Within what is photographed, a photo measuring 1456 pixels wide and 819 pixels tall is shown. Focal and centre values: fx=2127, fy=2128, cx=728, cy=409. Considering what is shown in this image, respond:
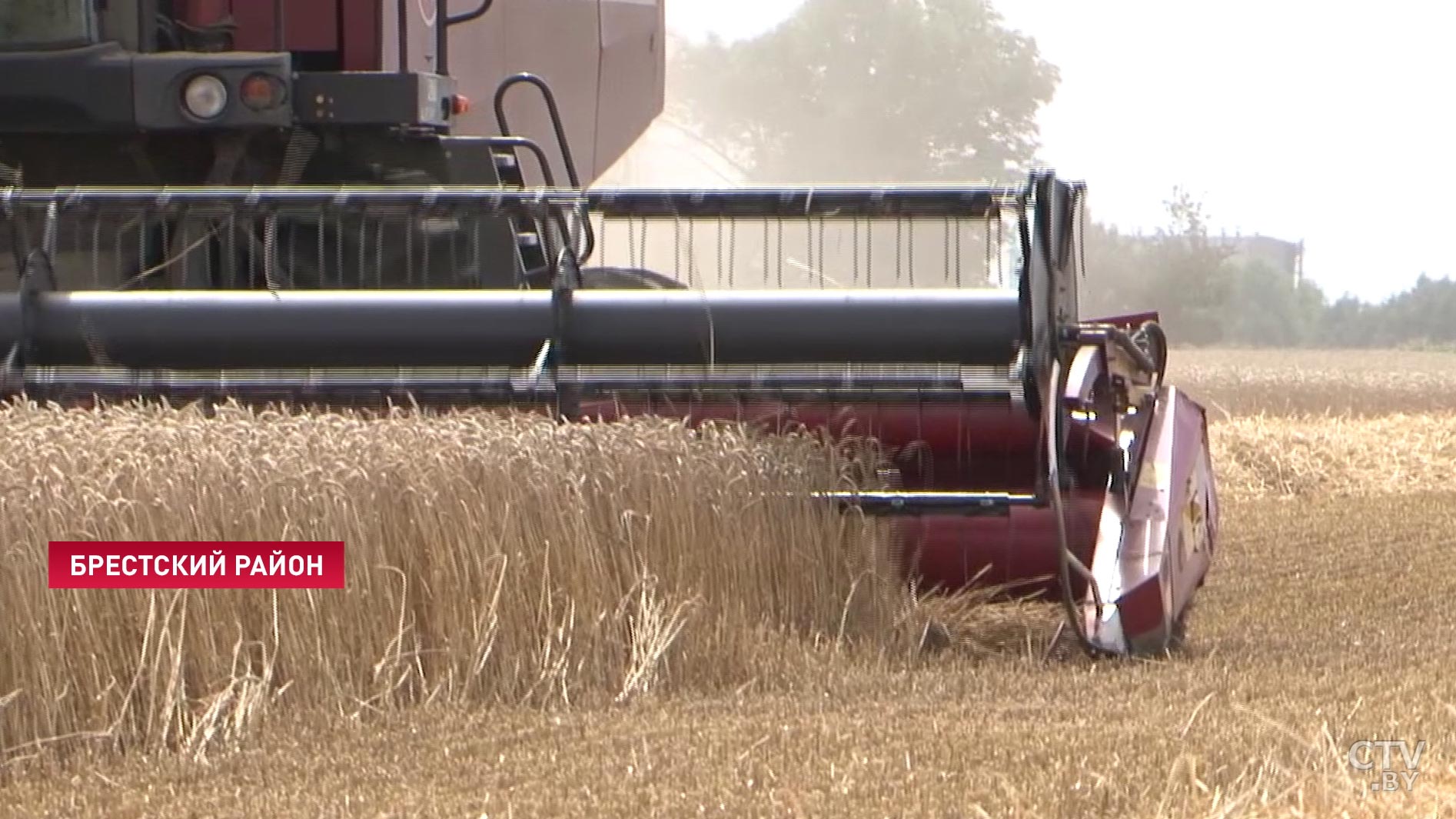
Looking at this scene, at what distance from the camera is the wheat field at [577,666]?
334cm

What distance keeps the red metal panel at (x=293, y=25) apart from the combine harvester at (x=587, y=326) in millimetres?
60

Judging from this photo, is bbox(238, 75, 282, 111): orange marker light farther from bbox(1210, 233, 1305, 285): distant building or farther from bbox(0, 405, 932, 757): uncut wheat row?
bbox(1210, 233, 1305, 285): distant building

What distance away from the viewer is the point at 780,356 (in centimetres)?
470

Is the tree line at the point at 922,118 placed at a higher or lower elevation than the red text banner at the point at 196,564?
higher

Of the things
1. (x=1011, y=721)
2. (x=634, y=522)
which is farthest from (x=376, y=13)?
(x=1011, y=721)

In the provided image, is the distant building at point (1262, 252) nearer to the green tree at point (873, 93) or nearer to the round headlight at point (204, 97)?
the green tree at point (873, 93)

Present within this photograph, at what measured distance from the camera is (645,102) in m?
8.60

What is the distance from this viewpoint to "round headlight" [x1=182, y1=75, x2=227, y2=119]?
5219 mm

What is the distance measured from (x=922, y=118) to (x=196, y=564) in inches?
1944

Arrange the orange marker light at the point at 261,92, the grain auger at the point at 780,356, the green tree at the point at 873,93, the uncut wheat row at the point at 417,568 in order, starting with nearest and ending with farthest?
the uncut wheat row at the point at 417,568 → the grain auger at the point at 780,356 → the orange marker light at the point at 261,92 → the green tree at the point at 873,93

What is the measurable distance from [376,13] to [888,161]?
156ft

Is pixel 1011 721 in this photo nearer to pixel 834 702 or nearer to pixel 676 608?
pixel 834 702

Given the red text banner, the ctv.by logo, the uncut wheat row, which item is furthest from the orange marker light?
the ctv.by logo

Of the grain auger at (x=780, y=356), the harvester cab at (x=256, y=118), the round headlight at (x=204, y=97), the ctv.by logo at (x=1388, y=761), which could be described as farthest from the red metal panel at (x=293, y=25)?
the ctv.by logo at (x=1388, y=761)
